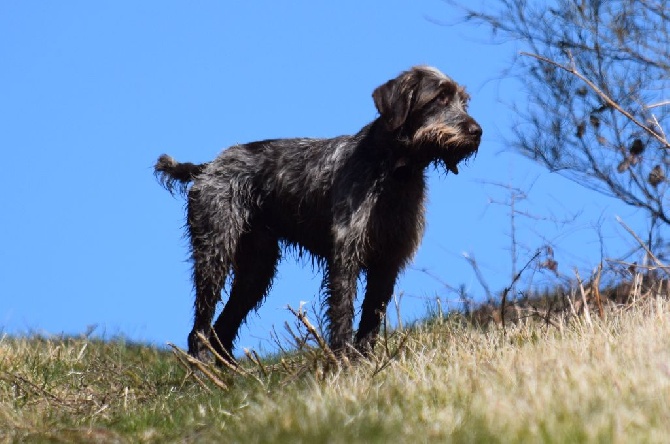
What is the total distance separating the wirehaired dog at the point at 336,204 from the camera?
7953mm

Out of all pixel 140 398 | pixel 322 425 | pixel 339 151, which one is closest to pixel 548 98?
pixel 339 151

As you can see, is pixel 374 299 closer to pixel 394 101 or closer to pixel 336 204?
pixel 336 204

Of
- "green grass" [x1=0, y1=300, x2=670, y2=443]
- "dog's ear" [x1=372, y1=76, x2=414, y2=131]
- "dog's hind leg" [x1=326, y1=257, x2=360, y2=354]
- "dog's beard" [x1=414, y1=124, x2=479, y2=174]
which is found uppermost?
"dog's ear" [x1=372, y1=76, x2=414, y2=131]

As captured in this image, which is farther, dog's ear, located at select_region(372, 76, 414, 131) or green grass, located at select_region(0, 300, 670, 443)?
dog's ear, located at select_region(372, 76, 414, 131)

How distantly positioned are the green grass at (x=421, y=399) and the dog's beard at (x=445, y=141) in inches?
53.4

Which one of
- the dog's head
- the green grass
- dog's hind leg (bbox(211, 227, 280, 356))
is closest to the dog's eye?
the dog's head

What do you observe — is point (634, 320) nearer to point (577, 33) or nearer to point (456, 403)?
point (456, 403)

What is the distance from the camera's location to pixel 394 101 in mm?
7898

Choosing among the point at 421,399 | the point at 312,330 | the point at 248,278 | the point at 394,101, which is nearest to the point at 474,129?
the point at 394,101

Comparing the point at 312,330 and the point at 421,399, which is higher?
the point at 312,330

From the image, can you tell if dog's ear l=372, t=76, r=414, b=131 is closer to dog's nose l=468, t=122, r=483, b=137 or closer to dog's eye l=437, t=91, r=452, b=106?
dog's eye l=437, t=91, r=452, b=106

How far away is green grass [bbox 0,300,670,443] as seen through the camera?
15.4 ft

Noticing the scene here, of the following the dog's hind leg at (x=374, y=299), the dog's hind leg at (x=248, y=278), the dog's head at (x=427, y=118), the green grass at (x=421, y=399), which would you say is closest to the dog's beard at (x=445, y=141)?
the dog's head at (x=427, y=118)

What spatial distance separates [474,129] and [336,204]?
3.88 ft
